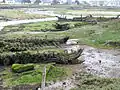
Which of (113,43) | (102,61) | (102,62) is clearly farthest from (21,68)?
(113,43)

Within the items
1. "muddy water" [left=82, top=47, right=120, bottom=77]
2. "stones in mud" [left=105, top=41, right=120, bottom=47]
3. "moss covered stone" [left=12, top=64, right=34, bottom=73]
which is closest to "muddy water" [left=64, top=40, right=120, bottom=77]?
"muddy water" [left=82, top=47, right=120, bottom=77]

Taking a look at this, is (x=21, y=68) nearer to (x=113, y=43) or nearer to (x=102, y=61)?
(x=102, y=61)

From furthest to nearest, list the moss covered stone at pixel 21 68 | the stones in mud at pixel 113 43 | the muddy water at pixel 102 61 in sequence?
the stones in mud at pixel 113 43
the muddy water at pixel 102 61
the moss covered stone at pixel 21 68

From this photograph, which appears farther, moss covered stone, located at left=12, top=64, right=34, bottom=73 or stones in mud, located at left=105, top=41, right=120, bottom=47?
stones in mud, located at left=105, top=41, right=120, bottom=47

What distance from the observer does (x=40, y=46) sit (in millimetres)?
29828

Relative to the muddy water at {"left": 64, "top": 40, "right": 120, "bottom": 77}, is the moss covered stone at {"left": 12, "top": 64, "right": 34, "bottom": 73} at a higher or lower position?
higher

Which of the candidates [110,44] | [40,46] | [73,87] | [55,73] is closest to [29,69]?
[55,73]

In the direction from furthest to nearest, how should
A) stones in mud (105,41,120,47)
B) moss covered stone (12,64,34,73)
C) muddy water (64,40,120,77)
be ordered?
stones in mud (105,41,120,47) → muddy water (64,40,120,77) → moss covered stone (12,64,34,73)

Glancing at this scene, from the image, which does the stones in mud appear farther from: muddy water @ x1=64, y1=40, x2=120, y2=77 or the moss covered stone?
the moss covered stone

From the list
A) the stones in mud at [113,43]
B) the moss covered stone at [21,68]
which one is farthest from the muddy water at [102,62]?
the moss covered stone at [21,68]

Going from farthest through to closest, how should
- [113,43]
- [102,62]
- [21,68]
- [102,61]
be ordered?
[113,43], [102,61], [102,62], [21,68]

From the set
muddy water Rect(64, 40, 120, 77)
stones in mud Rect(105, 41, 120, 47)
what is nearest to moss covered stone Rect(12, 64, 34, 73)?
muddy water Rect(64, 40, 120, 77)

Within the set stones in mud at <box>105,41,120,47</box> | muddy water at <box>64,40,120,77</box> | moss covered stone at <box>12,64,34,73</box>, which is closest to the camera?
moss covered stone at <box>12,64,34,73</box>

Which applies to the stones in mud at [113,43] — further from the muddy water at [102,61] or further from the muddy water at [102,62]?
the muddy water at [102,62]
